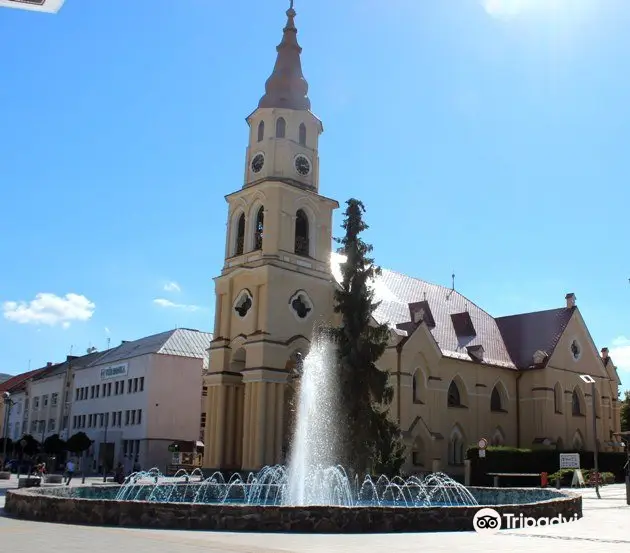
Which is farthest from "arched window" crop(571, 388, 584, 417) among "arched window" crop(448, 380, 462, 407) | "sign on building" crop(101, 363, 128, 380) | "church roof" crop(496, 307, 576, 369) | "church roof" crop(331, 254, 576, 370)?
"sign on building" crop(101, 363, 128, 380)

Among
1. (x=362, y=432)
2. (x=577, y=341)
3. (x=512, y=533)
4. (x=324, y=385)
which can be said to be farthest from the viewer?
(x=577, y=341)

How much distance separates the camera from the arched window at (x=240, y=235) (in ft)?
157

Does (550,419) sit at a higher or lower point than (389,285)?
lower

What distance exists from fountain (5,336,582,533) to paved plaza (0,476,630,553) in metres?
0.66

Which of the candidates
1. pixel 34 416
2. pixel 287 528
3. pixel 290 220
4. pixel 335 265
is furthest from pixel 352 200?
pixel 34 416

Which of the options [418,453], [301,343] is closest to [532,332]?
[418,453]

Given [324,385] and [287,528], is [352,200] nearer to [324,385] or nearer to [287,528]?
[324,385]

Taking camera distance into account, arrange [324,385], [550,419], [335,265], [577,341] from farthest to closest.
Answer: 1. [577,341]
2. [550,419]
3. [335,265]
4. [324,385]

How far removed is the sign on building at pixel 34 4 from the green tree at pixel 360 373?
1247 inches

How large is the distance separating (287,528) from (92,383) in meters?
57.8

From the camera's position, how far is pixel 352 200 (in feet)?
126

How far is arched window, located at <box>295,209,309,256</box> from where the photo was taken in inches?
1857

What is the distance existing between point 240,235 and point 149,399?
1834cm

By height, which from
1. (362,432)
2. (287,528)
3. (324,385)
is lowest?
(287,528)
